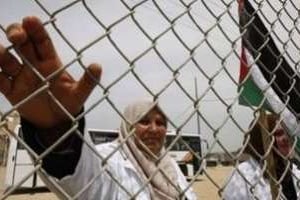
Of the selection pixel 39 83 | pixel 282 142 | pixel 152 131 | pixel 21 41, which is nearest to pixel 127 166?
pixel 152 131

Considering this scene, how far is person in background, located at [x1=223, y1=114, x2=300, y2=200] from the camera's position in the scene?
216cm

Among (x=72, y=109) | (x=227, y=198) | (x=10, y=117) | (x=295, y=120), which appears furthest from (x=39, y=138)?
(x=227, y=198)

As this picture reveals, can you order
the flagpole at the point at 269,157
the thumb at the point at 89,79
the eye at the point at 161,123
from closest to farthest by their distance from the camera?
the thumb at the point at 89,79, the flagpole at the point at 269,157, the eye at the point at 161,123

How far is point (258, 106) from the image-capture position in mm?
2045

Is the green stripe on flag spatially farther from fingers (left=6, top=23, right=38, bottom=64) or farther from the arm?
fingers (left=6, top=23, right=38, bottom=64)

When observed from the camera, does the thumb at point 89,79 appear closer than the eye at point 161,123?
Yes

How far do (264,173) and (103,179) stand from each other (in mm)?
→ 966

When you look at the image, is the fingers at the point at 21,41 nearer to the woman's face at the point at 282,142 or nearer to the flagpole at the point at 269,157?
the flagpole at the point at 269,157

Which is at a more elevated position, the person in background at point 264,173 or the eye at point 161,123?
the eye at point 161,123

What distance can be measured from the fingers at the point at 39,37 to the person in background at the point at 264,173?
94 cm

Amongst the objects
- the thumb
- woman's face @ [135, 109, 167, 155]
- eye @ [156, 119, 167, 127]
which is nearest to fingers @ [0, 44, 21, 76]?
the thumb

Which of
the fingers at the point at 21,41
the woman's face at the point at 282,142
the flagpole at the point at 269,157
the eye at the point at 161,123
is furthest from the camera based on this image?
the eye at the point at 161,123

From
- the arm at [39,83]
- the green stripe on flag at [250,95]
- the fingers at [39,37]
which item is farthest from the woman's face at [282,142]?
the fingers at [39,37]

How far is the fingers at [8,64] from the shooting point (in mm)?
1155
